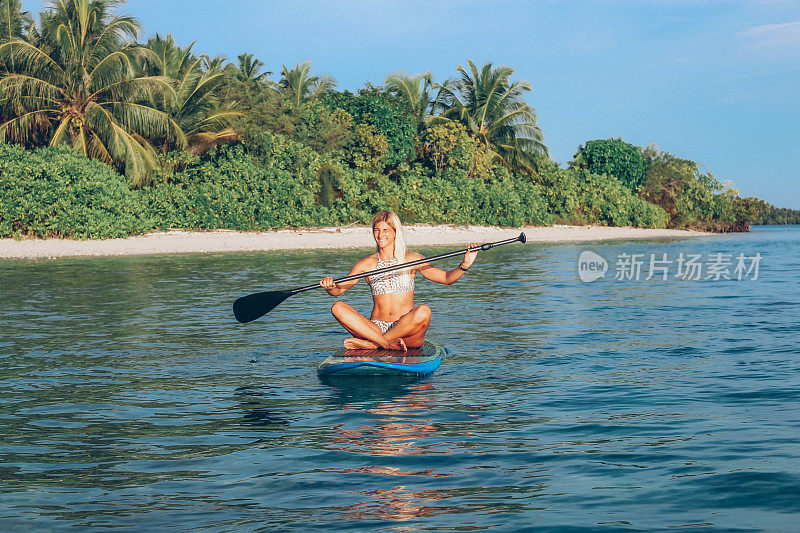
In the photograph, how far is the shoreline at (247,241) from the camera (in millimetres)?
28766

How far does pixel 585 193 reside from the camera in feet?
165

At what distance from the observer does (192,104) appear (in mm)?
33969

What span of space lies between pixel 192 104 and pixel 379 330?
90.9ft

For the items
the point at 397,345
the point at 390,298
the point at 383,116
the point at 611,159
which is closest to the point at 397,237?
the point at 390,298

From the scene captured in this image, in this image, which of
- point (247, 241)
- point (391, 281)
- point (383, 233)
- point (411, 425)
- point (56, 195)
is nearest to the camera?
point (411, 425)

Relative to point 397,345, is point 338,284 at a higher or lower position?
higher

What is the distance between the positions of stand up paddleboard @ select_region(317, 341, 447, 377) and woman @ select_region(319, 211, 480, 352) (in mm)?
179

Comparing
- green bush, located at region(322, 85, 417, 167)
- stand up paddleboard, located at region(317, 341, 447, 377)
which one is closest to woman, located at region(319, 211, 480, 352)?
stand up paddleboard, located at region(317, 341, 447, 377)

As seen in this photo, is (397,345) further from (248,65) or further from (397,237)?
(248,65)

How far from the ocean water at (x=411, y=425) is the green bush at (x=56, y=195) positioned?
1708 centimetres

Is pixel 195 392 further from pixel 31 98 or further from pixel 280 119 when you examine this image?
pixel 280 119

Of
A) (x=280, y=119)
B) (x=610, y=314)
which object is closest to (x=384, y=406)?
(x=610, y=314)

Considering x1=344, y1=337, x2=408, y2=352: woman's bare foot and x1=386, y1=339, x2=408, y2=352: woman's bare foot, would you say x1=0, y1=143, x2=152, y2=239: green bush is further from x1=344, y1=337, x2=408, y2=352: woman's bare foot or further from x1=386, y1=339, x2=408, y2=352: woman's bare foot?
x1=386, y1=339, x2=408, y2=352: woman's bare foot

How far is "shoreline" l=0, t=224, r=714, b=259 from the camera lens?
94.4 feet
